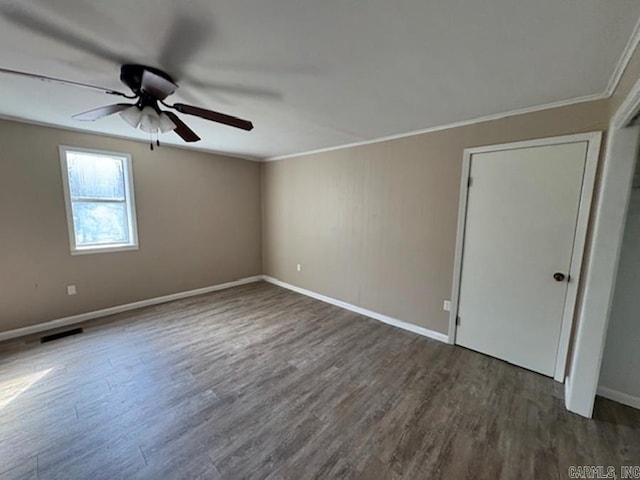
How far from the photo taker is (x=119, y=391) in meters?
2.19

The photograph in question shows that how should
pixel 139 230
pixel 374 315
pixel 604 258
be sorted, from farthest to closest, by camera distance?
pixel 139 230, pixel 374 315, pixel 604 258

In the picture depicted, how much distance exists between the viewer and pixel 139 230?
391 cm

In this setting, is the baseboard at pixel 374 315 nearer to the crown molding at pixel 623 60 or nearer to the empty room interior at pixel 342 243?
the empty room interior at pixel 342 243

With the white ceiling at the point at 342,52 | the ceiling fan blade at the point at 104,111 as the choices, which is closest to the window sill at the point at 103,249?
the white ceiling at the point at 342,52

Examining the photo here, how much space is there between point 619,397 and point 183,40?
392 centimetres

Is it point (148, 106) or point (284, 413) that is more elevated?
point (148, 106)

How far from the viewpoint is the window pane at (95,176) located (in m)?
3.40

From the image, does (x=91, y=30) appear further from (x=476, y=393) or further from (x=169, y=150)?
(x=476, y=393)

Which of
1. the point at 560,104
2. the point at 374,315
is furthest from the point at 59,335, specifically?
the point at 560,104

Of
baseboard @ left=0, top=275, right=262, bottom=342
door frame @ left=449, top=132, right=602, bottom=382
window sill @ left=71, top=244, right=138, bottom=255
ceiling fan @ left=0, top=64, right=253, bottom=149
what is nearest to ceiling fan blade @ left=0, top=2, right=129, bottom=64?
ceiling fan @ left=0, top=64, right=253, bottom=149

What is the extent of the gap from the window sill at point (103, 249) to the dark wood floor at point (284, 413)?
1.07 metres

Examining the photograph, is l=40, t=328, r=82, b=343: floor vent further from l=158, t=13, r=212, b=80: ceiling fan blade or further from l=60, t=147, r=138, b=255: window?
l=158, t=13, r=212, b=80: ceiling fan blade

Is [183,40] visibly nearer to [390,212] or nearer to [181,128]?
[181,128]

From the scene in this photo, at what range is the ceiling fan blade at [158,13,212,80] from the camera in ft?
4.28
